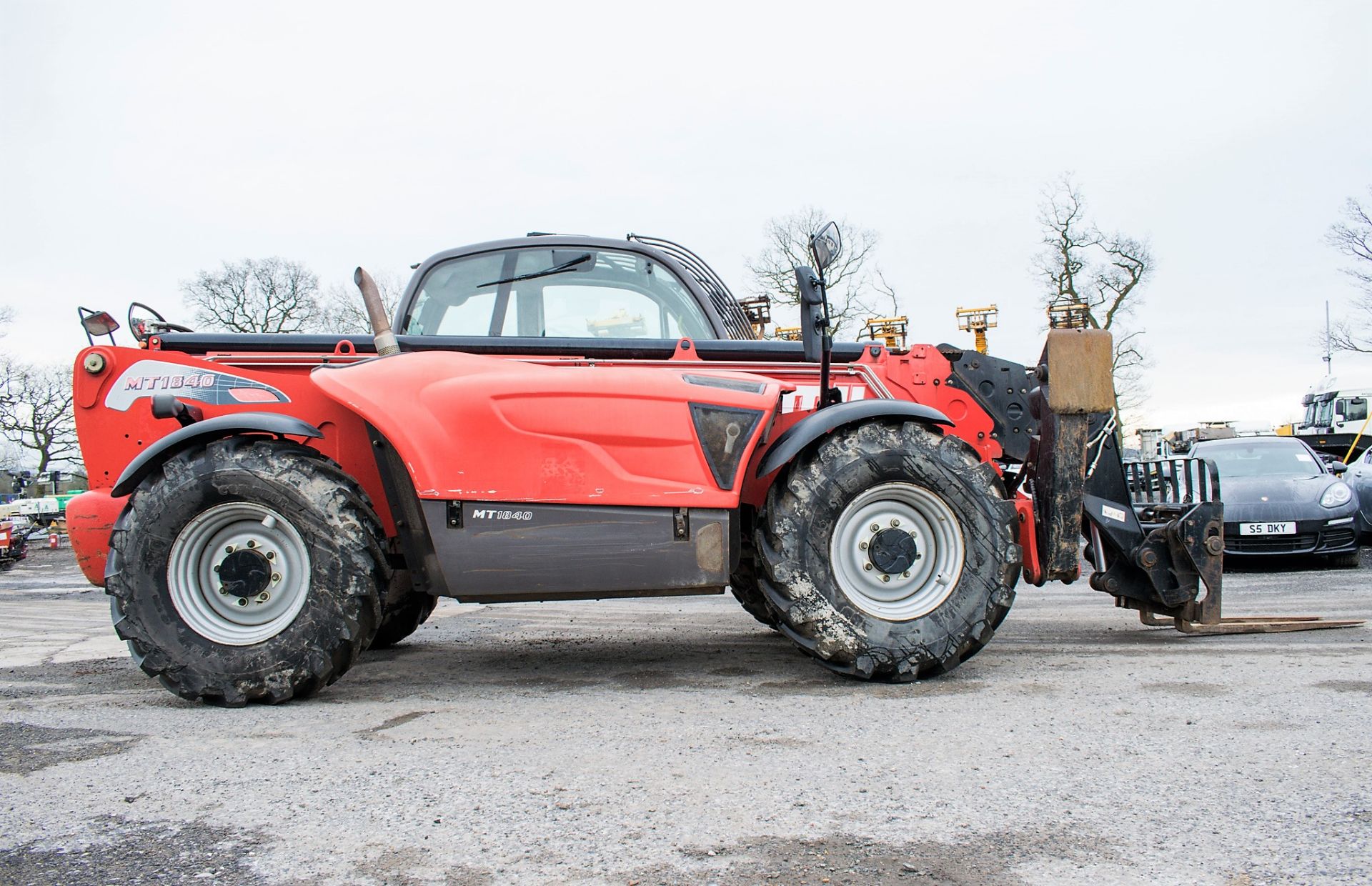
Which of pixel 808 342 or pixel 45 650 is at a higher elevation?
pixel 808 342

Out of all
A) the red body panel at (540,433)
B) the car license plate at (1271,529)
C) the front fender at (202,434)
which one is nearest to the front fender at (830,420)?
the red body panel at (540,433)

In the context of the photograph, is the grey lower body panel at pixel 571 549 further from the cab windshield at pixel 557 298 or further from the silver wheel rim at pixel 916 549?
the cab windshield at pixel 557 298

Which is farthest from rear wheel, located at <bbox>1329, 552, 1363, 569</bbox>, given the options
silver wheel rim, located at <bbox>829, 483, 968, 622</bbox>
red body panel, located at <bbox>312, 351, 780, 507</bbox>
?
red body panel, located at <bbox>312, 351, 780, 507</bbox>

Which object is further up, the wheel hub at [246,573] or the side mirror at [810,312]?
the side mirror at [810,312]

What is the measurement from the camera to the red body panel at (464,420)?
433 centimetres

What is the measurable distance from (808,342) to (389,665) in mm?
2887

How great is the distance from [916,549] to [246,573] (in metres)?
2.93

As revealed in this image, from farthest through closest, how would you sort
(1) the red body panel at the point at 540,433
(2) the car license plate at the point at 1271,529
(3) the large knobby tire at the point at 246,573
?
(2) the car license plate at the point at 1271,529
(1) the red body panel at the point at 540,433
(3) the large knobby tire at the point at 246,573

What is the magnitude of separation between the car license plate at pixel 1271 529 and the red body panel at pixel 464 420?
7.13 meters

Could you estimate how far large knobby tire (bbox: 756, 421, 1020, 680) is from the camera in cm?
440

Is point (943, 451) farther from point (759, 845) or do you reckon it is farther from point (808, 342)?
point (759, 845)

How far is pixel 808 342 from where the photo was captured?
459cm

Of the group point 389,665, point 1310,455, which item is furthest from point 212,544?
point 1310,455

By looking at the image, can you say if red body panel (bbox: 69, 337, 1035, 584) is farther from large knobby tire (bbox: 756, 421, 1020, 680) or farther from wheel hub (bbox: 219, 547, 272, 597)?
wheel hub (bbox: 219, 547, 272, 597)
